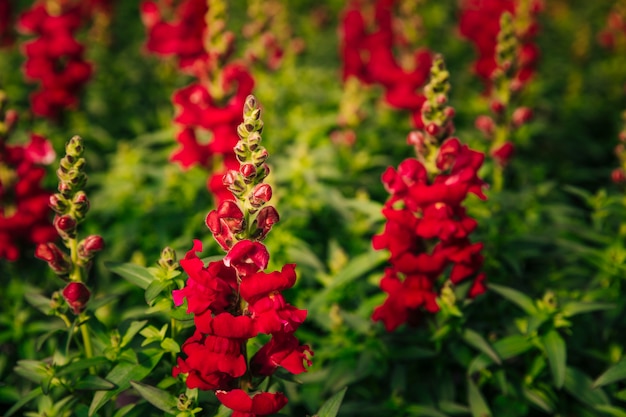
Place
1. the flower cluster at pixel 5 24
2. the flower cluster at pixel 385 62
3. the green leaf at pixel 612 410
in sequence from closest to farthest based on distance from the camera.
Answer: the green leaf at pixel 612 410 → the flower cluster at pixel 385 62 → the flower cluster at pixel 5 24

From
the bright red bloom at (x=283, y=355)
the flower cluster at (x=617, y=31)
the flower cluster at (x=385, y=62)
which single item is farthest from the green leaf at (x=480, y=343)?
the flower cluster at (x=617, y=31)

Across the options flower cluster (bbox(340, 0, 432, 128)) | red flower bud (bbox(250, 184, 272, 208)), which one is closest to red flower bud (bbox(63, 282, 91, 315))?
red flower bud (bbox(250, 184, 272, 208))

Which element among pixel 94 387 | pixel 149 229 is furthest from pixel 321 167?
pixel 94 387

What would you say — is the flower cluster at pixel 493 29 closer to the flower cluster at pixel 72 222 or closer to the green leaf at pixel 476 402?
the green leaf at pixel 476 402

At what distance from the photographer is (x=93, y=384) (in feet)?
7.19

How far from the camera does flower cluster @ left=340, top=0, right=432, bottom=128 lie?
4.48 m

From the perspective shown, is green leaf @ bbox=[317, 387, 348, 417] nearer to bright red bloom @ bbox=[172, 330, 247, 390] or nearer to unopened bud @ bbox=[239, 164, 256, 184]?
bright red bloom @ bbox=[172, 330, 247, 390]

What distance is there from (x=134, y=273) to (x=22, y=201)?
1254 millimetres

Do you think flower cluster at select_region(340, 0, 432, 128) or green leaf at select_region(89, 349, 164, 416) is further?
flower cluster at select_region(340, 0, 432, 128)

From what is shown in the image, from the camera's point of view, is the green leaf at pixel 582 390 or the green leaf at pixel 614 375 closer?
the green leaf at pixel 614 375

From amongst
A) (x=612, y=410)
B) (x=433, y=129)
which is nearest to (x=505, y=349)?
(x=612, y=410)

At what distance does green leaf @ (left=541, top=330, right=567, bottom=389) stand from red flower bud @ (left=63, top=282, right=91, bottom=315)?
1.83 meters

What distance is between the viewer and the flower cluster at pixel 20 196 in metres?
3.14

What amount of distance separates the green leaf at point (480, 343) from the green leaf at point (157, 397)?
128 cm
